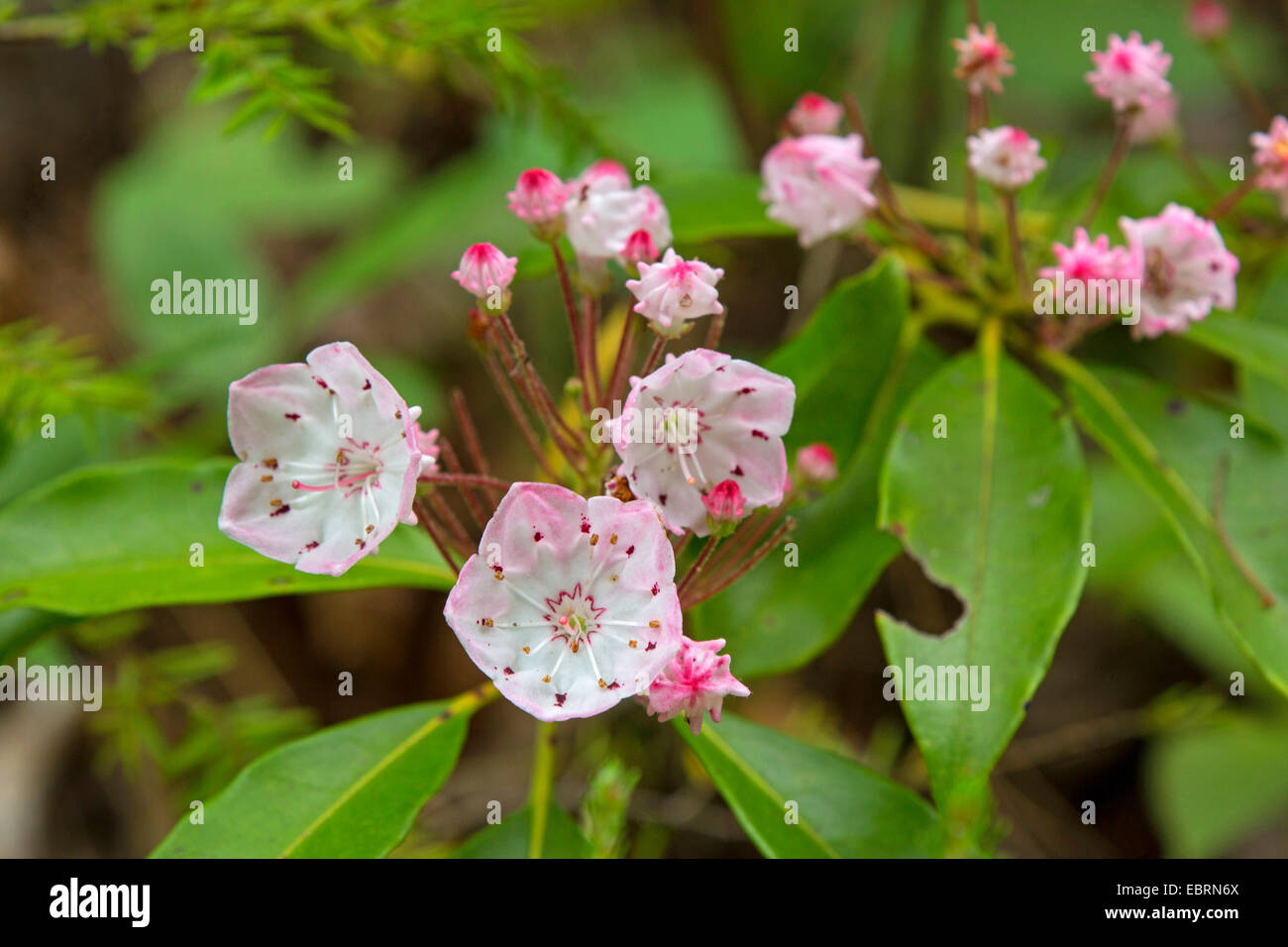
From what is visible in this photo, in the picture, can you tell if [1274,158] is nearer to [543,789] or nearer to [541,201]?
[541,201]

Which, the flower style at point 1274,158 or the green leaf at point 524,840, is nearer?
the green leaf at point 524,840

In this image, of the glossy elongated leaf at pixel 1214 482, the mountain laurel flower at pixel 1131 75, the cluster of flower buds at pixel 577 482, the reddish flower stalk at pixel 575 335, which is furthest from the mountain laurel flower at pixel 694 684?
the mountain laurel flower at pixel 1131 75


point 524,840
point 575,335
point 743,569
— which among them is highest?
point 575,335

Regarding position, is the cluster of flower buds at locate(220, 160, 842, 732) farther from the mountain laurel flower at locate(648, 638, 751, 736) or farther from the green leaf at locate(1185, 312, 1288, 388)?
the green leaf at locate(1185, 312, 1288, 388)

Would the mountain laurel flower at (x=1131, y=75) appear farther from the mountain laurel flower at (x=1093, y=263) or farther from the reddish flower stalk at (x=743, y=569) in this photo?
the reddish flower stalk at (x=743, y=569)

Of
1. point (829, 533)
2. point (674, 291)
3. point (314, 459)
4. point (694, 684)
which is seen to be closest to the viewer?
point (694, 684)

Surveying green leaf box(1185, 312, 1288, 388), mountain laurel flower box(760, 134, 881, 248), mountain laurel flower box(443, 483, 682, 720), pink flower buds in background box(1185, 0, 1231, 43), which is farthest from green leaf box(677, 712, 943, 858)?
pink flower buds in background box(1185, 0, 1231, 43)

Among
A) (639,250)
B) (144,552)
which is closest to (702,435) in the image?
(639,250)
